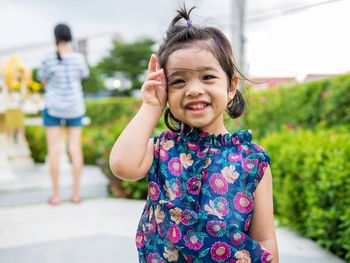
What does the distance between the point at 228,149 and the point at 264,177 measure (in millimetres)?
140

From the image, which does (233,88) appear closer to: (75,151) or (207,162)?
(207,162)

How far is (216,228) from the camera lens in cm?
130


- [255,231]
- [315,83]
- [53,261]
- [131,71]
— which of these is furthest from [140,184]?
[131,71]

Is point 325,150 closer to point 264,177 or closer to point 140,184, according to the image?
point 264,177

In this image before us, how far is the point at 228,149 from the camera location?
139 cm

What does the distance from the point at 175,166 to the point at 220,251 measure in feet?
0.91

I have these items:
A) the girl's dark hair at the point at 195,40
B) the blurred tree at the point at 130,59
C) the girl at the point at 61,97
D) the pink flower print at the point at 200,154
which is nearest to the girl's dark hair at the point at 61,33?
the girl at the point at 61,97

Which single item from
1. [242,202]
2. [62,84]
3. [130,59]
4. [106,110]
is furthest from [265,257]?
[130,59]

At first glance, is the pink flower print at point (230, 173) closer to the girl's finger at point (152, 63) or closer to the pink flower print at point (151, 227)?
the pink flower print at point (151, 227)

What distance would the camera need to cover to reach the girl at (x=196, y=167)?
131 cm

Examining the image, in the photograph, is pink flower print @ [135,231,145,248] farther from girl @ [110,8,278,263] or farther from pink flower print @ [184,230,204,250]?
pink flower print @ [184,230,204,250]

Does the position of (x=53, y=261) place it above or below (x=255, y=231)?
below

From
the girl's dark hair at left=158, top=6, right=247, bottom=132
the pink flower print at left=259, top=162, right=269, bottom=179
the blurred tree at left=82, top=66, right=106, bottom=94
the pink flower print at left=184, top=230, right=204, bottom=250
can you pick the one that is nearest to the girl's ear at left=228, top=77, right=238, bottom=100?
the girl's dark hair at left=158, top=6, right=247, bottom=132

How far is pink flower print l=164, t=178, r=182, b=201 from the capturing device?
1349 mm
